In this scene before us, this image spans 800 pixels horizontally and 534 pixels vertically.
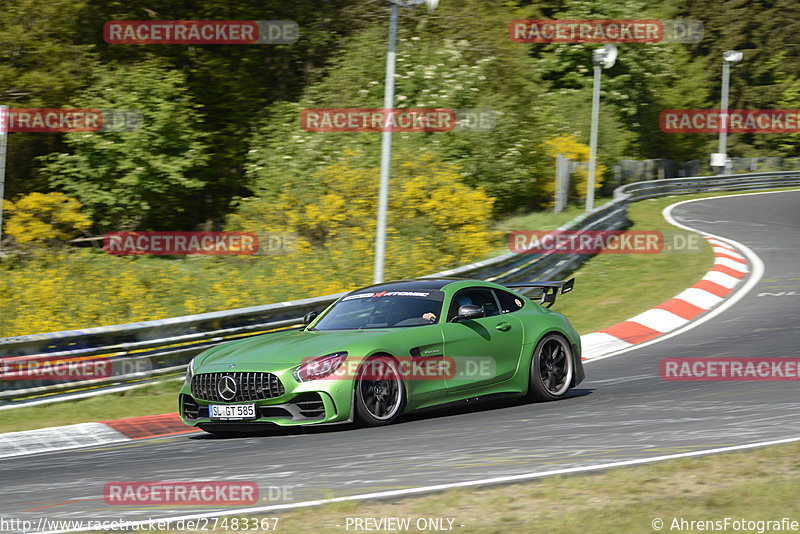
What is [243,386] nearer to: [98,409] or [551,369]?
[98,409]

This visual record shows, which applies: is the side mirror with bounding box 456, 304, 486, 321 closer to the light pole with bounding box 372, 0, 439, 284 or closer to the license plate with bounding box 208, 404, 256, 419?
the license plate with bounding box 208, 404, 256, 419

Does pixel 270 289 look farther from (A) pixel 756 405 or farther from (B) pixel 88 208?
(B) pixel 88 208

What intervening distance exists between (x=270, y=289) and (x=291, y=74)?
1763 cm

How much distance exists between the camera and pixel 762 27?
62906 millimetres

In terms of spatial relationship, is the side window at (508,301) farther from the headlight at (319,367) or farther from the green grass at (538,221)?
the green grass at (538,221)

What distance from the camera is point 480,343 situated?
984 cm

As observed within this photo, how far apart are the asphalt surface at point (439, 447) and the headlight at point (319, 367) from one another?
505 millimetres

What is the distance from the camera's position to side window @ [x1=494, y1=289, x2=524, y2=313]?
10.4 metres

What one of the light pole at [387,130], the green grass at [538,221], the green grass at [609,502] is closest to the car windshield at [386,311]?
the green grass at [609,502]

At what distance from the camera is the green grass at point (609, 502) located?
511cm

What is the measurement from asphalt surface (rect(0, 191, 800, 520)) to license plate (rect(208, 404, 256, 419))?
0.75 ft

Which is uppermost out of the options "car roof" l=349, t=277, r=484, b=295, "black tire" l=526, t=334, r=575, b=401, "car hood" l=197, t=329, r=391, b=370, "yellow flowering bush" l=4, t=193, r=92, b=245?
"yellow flowering bush" l=4, t=193, r=92, b=245

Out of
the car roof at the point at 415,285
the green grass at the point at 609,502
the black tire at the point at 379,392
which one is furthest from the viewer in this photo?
the car roof at the point at 415,285

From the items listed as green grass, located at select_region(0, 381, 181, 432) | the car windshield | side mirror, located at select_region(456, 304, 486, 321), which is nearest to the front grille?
the car windshield
